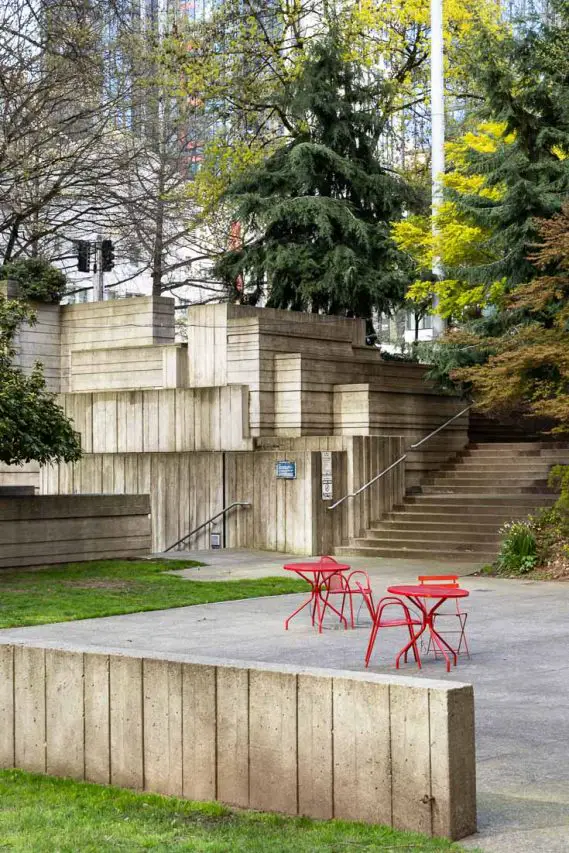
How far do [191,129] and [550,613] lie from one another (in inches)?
997

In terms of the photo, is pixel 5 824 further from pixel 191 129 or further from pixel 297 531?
pixel 191 129

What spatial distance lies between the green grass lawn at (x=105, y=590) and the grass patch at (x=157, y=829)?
7.36 m

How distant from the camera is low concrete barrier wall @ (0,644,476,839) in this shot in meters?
6.51

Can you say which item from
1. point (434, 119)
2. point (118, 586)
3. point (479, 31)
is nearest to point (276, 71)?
point (434, 119)

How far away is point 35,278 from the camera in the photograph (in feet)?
101

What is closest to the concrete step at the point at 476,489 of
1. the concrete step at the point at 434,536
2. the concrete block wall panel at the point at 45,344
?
the concrete step at the point at 434,536

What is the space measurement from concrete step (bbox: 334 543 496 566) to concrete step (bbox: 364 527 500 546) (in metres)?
0.36

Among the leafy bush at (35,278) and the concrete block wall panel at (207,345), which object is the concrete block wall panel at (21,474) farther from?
the concrete block wall panel at (207,345)

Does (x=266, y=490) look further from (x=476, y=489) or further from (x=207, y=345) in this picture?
(x=476, y=489)

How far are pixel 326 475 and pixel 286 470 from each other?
2.55 feet

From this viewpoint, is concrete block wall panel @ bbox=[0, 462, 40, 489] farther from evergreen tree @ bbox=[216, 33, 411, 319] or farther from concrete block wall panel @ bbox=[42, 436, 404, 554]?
evergreen tree @ bbox=[216, 33, 411, 319]

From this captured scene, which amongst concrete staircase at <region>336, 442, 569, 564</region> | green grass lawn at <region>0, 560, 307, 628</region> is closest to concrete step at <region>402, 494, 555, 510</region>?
concrete staircase at <region>336, 442, 569, 564</region>

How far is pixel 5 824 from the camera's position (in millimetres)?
6676

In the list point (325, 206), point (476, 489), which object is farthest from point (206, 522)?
point (325, 206)
